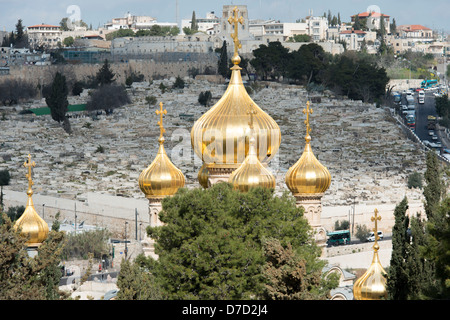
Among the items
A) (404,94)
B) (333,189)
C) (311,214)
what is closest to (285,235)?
(311,214)

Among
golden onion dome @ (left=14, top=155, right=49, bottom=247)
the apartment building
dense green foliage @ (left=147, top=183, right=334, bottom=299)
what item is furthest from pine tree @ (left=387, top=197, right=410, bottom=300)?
the apartment building

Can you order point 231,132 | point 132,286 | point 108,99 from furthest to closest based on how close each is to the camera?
point 108,99 < point 231,132 < point 132,286

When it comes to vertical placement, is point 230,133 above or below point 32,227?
above

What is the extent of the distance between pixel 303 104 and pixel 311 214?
7385 cm

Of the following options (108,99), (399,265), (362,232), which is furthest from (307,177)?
(108,99)

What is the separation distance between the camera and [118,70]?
407 ft

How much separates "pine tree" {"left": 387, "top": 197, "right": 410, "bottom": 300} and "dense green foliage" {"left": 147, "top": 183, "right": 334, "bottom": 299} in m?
1.26

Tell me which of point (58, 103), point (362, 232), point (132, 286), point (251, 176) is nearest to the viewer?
point (132, 286)

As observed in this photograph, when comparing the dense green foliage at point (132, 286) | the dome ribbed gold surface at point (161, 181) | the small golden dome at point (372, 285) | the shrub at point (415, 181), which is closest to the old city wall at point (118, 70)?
the shrub at point (415, 181)

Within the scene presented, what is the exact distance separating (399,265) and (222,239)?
11.3ft

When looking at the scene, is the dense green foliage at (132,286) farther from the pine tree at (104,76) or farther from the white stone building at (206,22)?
the white stone building at (206,22)

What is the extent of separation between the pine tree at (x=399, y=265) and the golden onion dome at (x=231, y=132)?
5507 millimetres

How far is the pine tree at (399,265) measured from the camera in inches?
1060

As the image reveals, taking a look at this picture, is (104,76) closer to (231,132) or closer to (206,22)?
(206,22)
